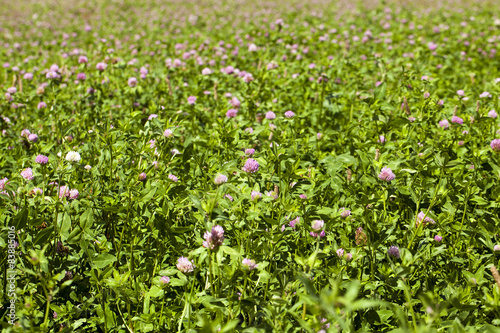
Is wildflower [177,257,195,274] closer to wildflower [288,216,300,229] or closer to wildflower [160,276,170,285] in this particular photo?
wildflower [160,276,170,285]

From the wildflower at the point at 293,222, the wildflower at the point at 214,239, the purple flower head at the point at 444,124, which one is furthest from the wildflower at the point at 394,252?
the purple flower head at the point at 444,124

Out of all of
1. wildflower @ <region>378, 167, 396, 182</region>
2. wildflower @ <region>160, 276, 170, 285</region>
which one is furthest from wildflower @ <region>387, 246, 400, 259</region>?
wildflower @ <region>160, 276, 170, 285</region>

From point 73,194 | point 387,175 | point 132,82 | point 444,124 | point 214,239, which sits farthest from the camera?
point 132,82

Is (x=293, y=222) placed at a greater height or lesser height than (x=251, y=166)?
lesser

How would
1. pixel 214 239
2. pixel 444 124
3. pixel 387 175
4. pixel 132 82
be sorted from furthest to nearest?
pixel 132 82 < pixel 444 124 < pixel 387 175 < pixel 214 239

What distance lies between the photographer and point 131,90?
3.57 m

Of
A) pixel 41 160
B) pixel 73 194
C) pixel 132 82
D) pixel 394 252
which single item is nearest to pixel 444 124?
pixel 394 252

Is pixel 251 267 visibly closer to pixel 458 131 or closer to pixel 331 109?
pixel 458 131

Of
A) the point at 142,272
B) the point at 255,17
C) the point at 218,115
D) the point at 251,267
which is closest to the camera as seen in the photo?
the point at 251,267

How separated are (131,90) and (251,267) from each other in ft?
8.59

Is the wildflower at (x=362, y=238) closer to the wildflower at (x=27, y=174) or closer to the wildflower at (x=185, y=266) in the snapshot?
the wildflower at (x=185, y=266)

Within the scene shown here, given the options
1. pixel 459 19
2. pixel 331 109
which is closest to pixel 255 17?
pixel 459 19

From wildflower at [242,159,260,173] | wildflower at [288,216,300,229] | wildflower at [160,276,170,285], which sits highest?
wildflower at [242,159,260,173]

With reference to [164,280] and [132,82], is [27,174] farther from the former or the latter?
[132,82]
